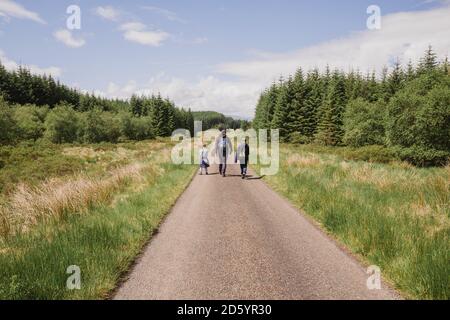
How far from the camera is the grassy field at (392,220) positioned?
4918mm

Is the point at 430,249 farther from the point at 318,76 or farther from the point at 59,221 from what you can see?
the point at 318,76

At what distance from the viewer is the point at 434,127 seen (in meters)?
36.0

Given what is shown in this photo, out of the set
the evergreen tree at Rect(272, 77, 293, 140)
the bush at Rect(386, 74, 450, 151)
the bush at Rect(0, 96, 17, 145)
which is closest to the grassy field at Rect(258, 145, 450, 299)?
the bush at Rect(386, 74, 450, 151)

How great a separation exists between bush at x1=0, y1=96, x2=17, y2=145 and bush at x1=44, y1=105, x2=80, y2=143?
13.4 metres

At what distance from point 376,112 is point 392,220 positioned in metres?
51.5

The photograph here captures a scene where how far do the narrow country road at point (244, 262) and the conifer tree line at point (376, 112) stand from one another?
3358 cm

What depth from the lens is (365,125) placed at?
51.9m

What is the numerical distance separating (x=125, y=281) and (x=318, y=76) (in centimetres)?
8215

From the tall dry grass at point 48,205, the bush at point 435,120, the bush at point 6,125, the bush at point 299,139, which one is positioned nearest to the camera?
the tall dry grass at point 48,205

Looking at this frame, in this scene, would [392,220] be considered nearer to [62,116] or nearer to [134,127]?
[62,116]

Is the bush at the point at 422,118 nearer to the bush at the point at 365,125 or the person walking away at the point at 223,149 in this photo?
the bush at the point at 365,125

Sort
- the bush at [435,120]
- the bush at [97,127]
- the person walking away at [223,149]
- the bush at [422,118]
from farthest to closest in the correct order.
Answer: the bush at [97,127], the bush at [422,118], the bush at [435,120], the person walking away at [223,149]

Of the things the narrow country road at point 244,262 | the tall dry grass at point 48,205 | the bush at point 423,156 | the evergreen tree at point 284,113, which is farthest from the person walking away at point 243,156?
the evergreen tree at point 284,113

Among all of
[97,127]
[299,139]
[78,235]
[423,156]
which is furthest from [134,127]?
[78,235]
